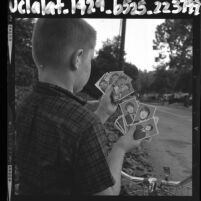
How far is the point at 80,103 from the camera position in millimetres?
2346

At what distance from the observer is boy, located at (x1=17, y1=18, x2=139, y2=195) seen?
2.19 m

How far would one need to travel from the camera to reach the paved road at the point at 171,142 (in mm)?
3160

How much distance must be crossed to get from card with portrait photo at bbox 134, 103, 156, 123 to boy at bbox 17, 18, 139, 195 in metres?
0.27

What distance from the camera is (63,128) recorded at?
231 cm

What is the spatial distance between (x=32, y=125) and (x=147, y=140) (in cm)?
122

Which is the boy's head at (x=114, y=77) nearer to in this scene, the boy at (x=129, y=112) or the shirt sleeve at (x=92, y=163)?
the boy at (x=129, y=112)

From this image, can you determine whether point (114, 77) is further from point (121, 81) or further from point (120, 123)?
point (120, 123)

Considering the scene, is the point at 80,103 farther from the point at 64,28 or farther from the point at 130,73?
the point at 130,73

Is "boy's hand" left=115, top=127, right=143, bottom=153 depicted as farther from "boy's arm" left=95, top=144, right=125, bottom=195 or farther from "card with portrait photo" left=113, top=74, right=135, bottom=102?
"card with portrait photo" left=113, top=74, right=135, bottom=102

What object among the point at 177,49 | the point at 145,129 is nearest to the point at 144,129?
the point at 145,129

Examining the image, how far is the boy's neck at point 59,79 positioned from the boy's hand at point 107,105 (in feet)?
1.64

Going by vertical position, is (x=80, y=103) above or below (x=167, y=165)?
above
